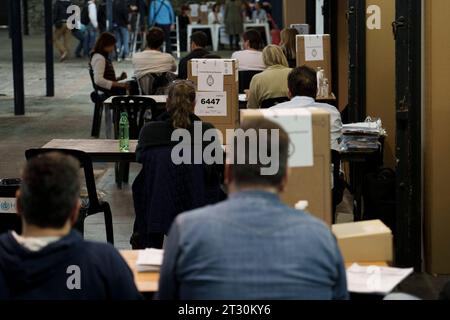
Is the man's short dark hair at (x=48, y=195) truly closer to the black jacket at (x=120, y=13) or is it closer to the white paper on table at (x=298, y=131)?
the white paper on table at (x=298, y=131)

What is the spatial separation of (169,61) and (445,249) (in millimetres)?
6244

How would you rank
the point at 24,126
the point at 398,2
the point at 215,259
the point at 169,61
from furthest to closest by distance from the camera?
the point at 24,126, the point at 169,61, the point at 398,2, the point at 215,259

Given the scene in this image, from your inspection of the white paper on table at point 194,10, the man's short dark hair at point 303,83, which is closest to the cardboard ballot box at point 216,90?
the man's short dark hair at point 303,83

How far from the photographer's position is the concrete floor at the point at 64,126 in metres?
9.66

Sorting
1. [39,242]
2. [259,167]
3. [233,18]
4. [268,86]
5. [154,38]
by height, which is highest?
[233,18]

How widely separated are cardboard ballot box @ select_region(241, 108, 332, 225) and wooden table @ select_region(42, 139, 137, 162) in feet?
11.5

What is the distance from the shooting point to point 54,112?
18.9 meters

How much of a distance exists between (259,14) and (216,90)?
85.8 feet

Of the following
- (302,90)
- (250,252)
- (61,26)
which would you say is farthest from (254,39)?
(61,26)

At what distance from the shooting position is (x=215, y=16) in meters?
35.4

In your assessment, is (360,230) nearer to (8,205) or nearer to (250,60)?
(8,205)

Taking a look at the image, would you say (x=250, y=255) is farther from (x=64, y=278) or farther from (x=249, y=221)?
(x=64, y=278)
